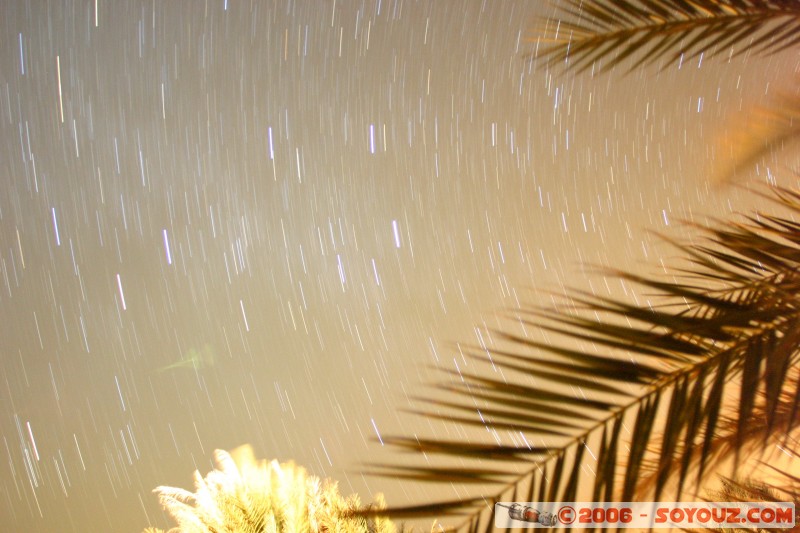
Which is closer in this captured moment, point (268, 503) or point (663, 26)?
point (663, 26)

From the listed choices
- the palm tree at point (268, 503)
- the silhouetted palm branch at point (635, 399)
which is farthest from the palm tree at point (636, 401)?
the palm tree at point (268, 503)

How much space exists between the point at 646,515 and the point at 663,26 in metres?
1.27

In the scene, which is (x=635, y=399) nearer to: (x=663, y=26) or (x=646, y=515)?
(x=646, y=515)

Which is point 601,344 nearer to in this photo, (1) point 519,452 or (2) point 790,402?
(1) point 519,452

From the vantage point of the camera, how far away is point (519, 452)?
39.5 inches

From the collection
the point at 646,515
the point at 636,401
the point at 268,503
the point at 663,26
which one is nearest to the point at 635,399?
the point at 636,401

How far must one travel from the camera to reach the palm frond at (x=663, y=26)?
1523mm

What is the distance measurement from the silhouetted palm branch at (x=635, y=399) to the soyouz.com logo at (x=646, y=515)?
31 millimetres

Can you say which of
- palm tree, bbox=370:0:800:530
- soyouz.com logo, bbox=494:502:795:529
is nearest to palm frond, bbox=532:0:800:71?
palm tree, bbox=370:0:800:530

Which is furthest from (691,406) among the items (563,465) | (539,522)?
(539,522)

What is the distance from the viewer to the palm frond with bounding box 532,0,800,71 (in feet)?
5.00

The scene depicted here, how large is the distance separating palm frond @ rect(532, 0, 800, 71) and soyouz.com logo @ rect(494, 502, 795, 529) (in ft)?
3.64

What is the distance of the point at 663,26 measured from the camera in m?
1.60

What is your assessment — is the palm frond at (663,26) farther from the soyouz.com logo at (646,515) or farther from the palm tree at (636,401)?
the soyouz.com logo at (646,515)
